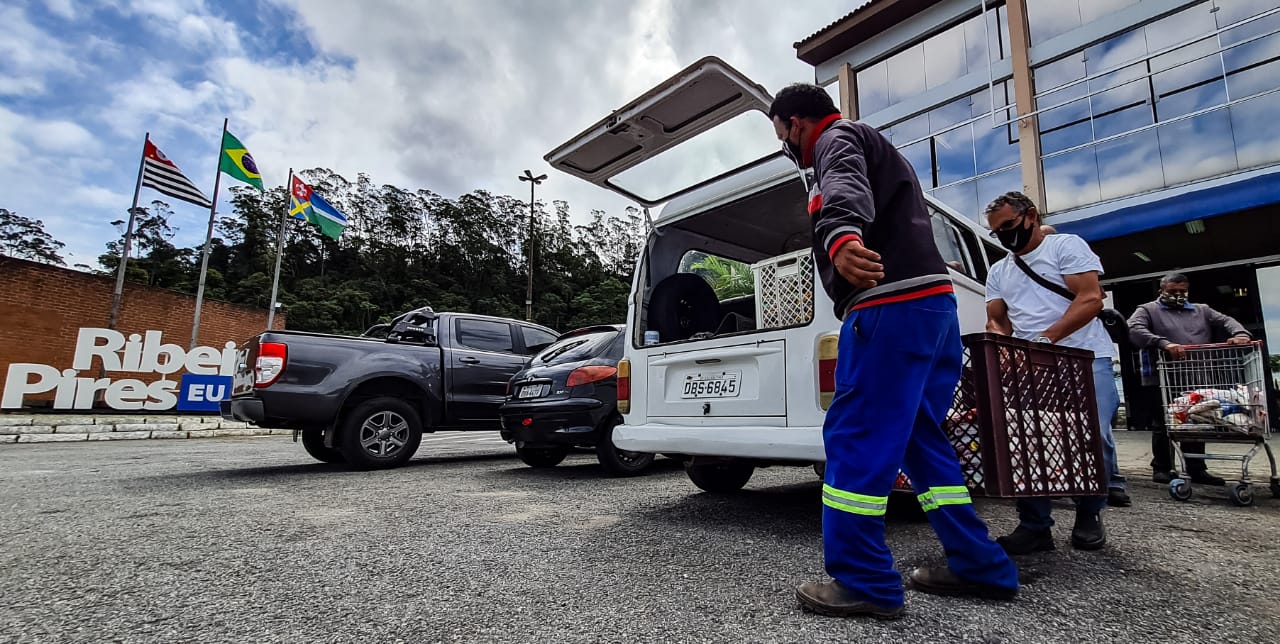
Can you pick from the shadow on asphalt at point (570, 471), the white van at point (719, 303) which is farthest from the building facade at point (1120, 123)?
the shadow on asphalt at point (570, 471)

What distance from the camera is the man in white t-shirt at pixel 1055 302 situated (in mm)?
2744

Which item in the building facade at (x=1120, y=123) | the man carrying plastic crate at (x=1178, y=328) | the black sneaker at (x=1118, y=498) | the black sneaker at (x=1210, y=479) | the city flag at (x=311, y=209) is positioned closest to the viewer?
the black sneaker at (x=1118, y=498)

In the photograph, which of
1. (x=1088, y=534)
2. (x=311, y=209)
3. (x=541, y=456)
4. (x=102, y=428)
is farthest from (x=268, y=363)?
(x=311, y=209)

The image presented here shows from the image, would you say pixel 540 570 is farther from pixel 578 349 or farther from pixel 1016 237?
pixel 578 349

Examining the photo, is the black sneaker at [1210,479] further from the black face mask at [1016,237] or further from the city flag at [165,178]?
the city flag at [165,178]

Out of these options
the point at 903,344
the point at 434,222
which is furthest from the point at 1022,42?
the point at 434,222

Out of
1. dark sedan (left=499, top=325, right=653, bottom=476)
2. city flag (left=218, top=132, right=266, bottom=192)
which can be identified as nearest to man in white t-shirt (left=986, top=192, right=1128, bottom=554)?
dark sedan (left=499, top=325, right=653, bottom=476)

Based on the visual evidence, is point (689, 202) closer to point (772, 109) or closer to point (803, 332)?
point (803, 332)

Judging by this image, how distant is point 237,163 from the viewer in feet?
58.3

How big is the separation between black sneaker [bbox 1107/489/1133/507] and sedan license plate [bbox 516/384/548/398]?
162 inches

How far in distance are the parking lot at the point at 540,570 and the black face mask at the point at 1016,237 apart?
1489mm

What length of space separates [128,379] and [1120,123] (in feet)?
70.2

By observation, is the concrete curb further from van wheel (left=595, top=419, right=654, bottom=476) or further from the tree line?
the tree line

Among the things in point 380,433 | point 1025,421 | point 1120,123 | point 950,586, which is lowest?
point 950,586
